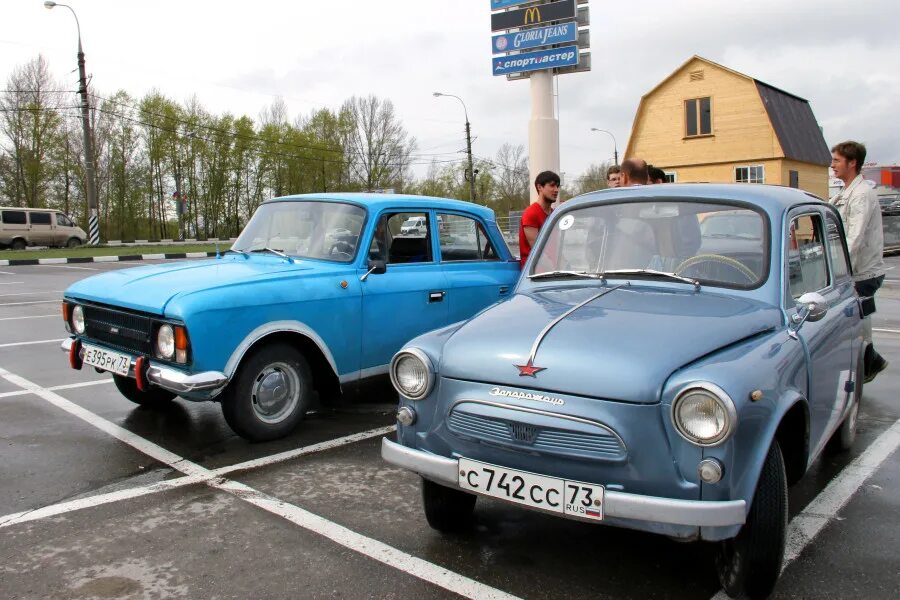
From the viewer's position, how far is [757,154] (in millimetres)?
33000

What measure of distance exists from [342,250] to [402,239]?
1.83ft

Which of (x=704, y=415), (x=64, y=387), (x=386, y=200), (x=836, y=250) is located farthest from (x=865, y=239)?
(x=64, y=387)

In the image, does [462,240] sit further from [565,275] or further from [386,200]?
[565,275]

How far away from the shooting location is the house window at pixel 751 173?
33125 mm

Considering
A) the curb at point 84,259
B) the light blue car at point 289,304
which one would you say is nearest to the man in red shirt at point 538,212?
the light blue car at point 289,304

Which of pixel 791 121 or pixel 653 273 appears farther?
pixel 791 121

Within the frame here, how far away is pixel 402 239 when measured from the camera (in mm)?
5906

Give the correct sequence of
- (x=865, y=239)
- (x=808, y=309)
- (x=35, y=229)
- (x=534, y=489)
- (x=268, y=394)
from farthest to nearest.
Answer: (x=35, y=229) → (x=865, y=239) → (x=268, y=394) → (x=808, y=309) → (x=534, y=489)

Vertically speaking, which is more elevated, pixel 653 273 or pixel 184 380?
pixel 653 273

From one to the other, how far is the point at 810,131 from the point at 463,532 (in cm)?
3944

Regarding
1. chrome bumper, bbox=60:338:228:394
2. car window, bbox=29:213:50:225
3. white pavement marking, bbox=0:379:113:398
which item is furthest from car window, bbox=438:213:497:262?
car window, bbox=29:213:50:225

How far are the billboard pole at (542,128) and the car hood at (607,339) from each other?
15726 mm

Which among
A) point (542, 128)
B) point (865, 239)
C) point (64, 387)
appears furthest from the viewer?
point (542, 128)

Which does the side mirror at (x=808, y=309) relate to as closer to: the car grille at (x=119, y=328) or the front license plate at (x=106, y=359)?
the car grille at (x=119, y=328)
